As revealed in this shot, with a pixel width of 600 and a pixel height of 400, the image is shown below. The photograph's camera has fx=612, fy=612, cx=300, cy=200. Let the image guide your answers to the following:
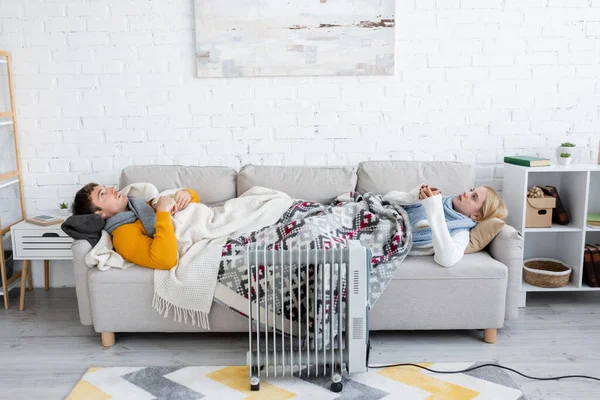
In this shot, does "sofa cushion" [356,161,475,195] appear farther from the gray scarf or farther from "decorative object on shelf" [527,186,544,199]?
the gray scarf

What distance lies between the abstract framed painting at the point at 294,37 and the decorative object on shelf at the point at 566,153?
103 cm

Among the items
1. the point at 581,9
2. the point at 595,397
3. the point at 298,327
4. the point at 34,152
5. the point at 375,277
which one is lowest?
the point at 595,397

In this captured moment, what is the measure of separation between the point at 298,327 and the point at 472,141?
1.67 meters

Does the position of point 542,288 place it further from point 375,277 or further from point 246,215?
point 246,215

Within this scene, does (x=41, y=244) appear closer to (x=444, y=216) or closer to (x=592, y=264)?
(x=444, y=216)

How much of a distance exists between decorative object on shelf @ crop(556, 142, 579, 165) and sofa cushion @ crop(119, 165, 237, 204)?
5.96 feet

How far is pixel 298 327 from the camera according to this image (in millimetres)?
2684

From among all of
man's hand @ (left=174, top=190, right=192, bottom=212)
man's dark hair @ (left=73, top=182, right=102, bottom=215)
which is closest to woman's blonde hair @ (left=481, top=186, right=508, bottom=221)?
man's hand @ (left=174, top=190, right=192, bottom=212)

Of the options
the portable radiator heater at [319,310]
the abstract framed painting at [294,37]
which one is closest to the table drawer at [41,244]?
the abstract framed painting at [294,37]

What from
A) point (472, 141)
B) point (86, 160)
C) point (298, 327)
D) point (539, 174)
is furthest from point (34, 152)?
point (539, 174)

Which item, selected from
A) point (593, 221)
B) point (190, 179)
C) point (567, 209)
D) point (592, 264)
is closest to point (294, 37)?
point (190, 179)

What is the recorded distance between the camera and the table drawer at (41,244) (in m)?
3.37

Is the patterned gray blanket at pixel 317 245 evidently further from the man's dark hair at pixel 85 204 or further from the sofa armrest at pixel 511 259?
the man's dark hair at pixel 85 204

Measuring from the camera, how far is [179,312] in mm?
2799
